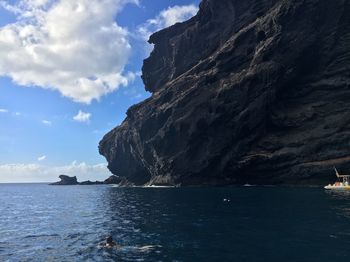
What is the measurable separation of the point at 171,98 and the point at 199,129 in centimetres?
3030

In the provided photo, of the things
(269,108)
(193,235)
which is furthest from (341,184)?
(193,235)

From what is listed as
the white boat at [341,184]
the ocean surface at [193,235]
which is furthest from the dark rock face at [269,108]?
the ocean surface at [193,235]

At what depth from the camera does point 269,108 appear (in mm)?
145250

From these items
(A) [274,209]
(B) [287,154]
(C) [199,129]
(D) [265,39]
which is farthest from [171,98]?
(A) [274,209]

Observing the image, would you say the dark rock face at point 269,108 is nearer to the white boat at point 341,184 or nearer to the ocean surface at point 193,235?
the white boat at point 341,184

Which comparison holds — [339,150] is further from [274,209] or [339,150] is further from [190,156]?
[274,209]

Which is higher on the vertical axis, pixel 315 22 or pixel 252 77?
pixel 315 22

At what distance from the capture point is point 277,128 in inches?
5719

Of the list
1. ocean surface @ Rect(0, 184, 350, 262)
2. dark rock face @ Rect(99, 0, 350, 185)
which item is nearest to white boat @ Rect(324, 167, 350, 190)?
dark rock face @ Rect(99, 0, 350, 185)

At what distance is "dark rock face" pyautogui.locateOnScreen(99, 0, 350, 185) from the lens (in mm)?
132250

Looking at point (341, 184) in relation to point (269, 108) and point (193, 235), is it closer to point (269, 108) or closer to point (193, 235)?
point (269, 108)

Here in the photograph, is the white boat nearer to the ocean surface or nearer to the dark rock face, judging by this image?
the dark rock face

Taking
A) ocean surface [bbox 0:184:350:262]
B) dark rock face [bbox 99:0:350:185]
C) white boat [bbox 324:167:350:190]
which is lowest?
ocean surface [bbox 0:184:350:262]

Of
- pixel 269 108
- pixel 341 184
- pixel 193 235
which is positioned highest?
pixel 269 108
